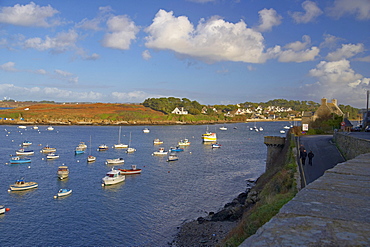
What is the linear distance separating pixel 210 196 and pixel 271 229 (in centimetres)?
2869

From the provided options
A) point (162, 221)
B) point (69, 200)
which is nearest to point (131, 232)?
point (162, 221)

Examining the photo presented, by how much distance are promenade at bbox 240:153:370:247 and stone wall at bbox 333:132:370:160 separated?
40.4 ft

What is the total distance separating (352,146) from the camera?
65.3ft

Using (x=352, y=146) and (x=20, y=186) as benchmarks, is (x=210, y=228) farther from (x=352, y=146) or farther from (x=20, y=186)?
(x=20, y=186)

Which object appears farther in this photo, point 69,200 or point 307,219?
point 69,200

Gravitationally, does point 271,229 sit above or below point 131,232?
above

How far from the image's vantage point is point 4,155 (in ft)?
186

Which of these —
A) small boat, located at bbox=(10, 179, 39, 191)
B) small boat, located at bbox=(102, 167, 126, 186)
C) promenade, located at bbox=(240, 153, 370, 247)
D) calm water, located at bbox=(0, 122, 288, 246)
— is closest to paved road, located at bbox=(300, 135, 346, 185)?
calm water, located at bbox=(0, 122, 288, 246)

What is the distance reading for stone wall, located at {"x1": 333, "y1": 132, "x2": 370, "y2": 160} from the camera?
16266 millimetres

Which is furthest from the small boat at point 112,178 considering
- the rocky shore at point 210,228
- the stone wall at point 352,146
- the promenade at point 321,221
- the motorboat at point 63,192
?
the promenade at point 321,221

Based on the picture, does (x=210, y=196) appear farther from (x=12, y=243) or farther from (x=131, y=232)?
(x=12, y=243)

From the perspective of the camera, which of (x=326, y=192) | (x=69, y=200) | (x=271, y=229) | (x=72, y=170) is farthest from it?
(x=72, y=170)

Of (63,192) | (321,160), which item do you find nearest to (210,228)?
(321,160)

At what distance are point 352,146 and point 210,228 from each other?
10569 mm
